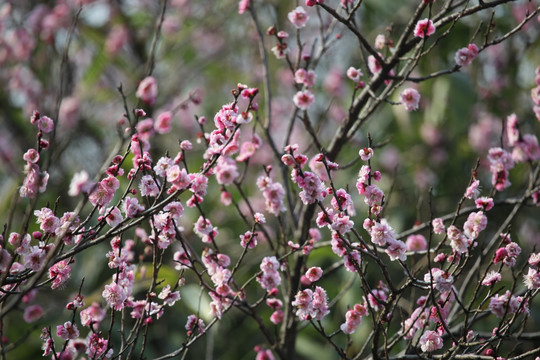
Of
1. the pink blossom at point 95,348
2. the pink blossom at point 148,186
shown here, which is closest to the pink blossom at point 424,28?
the pink blossom at point 148,186

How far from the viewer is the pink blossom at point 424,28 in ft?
5.29

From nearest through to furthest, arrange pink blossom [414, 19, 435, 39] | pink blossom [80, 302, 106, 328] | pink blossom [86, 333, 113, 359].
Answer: pink blossom [80, 302, 106, 328], pink blossom [86, 333, 113, 359], pink blossom [414, 19, 435, 39]

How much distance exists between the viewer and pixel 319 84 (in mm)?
4586

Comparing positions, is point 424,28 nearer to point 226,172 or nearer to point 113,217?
point 226,172

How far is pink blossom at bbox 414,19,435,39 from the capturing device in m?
1.61

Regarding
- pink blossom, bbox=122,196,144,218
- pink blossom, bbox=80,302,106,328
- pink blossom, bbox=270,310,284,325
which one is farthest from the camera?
pink blossom, bbox=270,310,284,325

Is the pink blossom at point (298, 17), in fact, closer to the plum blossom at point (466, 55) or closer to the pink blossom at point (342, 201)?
the plum blossom at point (466, 55)

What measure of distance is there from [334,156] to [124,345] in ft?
3.21

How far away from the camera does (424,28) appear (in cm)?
162

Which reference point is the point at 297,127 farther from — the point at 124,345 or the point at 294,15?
the point at 124,345

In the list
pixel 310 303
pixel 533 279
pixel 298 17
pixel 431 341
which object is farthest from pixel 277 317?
pixel 298 17

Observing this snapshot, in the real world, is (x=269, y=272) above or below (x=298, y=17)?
below

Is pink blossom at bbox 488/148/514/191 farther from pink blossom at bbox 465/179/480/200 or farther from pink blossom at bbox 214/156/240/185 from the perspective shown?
pink blossom at bbox 214/156/240/185

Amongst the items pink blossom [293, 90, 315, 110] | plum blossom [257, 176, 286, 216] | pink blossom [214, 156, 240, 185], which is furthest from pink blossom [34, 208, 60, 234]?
pink blossom [293, 90, 315, 110]
